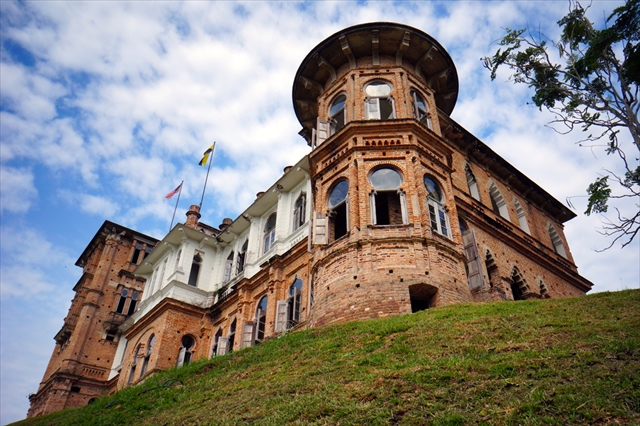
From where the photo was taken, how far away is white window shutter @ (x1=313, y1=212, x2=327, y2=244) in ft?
54.1

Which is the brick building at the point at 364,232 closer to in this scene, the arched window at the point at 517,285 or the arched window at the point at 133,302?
the arched window at the point at 517,285

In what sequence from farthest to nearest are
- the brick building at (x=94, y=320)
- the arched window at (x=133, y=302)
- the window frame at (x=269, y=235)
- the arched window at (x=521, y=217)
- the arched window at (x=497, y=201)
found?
1. the arched window at (x=133, y=302)
2. the brick building at (x=94, y=320)
3. the arched window at (x=521, y=217)
4. the arched window at (x=497, y=201)
5. the window frame at (x=269, y=235)

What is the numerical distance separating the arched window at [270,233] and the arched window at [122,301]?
1514 centimetres

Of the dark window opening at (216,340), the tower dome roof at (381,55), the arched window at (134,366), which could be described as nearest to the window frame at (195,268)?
the dark window opening at (216,340)

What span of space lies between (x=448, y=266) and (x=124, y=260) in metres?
26.8

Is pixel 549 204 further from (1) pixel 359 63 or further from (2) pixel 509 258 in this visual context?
(1) pixel 359 63

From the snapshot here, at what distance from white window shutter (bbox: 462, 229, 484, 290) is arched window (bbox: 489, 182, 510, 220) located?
6824 mm

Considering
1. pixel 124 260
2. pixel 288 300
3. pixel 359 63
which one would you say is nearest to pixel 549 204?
pixel 359 63

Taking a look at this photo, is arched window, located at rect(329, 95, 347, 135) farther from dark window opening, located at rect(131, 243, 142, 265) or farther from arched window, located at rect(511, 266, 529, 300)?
dark window opening, located at rect(131, 243, 142, 265)

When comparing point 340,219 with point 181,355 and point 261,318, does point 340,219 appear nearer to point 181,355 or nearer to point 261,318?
point 261,318

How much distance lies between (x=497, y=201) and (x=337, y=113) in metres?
9.24

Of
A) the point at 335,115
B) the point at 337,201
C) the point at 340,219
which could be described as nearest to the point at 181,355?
the point at 340,219

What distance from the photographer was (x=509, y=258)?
21.0 metres

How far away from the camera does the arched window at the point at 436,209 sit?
53.6ft
